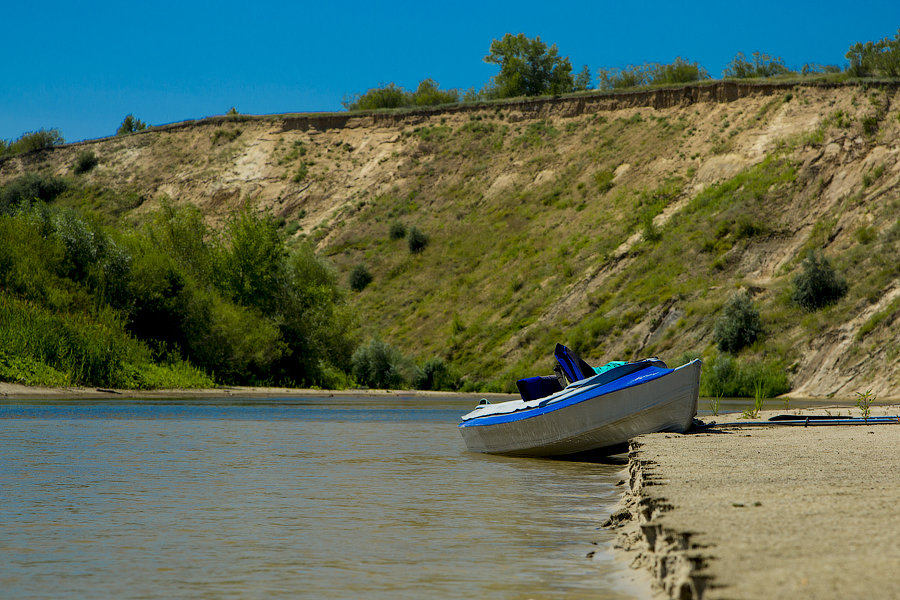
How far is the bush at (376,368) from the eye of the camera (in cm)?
5578

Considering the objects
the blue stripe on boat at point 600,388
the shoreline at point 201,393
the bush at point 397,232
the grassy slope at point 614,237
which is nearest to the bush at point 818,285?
the grassy slope at point 614,237

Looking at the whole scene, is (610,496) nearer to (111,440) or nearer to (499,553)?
(499,553)

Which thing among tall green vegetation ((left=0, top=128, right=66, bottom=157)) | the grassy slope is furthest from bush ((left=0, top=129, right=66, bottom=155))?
the grassy slope

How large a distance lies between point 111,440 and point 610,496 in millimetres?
11195

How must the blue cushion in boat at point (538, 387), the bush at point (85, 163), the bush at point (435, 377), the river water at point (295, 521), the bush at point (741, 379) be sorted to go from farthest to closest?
the bush at point (85, 163) → the bush at point (435, 377) → the bush at point (741, 379) → the blue cushion in boat at point (538, 387) → the river water at point (295, 521)

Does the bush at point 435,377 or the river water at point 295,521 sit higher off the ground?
the bush at point 435,377

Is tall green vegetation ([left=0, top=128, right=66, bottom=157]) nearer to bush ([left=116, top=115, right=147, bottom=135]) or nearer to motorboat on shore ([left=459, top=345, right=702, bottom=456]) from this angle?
bush ([left=116, top=115, right=147, bottom=135])

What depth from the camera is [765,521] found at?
22.4 feet

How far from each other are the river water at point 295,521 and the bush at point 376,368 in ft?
118

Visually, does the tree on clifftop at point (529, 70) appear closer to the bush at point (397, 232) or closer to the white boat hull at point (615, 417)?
the bush at point (397, 232)

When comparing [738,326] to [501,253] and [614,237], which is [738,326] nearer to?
[614,237]

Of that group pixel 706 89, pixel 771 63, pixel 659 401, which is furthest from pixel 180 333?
pixel 771 63

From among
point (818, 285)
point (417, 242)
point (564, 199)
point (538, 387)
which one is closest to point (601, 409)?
point (538, 387)

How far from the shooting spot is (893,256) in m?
45.0
